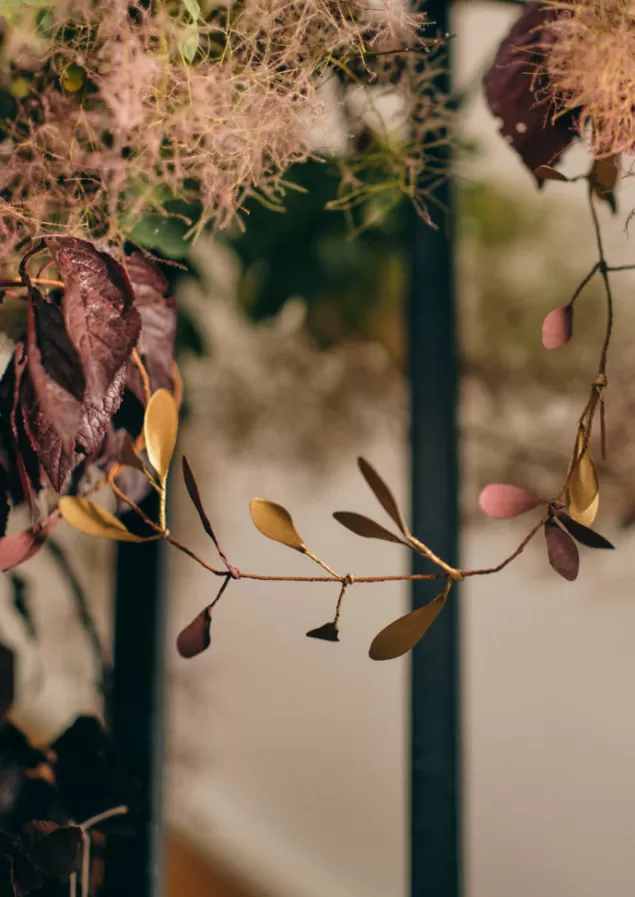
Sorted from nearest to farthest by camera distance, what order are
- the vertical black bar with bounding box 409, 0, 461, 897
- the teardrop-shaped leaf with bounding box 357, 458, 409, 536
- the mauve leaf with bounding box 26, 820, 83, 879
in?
the teardrop-shaped leaf with bounding box 357, 458, 409, 536
the mauve leaf with bounding box 26, 820, 83, 879
the vertical black bar with bounding box 409, 0, 461, 897

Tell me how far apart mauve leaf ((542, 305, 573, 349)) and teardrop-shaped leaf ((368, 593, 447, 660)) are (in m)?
0.14

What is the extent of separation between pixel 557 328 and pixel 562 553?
0.12m

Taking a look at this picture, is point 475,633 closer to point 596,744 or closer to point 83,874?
point 596,744

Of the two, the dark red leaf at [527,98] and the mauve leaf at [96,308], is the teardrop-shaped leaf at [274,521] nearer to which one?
the mauve leaf at [96,308]

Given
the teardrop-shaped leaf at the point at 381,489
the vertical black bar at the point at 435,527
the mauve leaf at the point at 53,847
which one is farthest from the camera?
the vertical black bar at the point at 435,527

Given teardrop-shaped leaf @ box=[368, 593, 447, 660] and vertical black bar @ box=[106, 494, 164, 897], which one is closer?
teardrop-shaped leaf @ box=[368, 593, 447, 660]

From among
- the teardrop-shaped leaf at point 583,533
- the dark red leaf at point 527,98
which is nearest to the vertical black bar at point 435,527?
the dark red leaf at point 527,98

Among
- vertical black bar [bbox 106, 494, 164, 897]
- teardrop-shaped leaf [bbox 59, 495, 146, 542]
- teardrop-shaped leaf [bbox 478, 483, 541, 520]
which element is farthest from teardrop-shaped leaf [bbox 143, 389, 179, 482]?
vertical black bar [bbox 106, 494, 164, 897]

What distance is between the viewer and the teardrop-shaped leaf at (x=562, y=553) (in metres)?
0.34

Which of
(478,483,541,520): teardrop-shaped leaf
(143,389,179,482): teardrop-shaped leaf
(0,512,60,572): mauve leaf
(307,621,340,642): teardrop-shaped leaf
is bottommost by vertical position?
(307,621,340,642): teardrop-shaped leaf

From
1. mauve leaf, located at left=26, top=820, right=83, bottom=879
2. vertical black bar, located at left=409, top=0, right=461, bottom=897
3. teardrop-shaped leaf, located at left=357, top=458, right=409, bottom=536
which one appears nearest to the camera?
teardrop-shaped leaf, located at left=357, top=458, right=409, bottom=536

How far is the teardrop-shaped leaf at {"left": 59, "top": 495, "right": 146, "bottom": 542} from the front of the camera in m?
0.36

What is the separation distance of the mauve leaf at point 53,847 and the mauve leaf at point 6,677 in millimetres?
78

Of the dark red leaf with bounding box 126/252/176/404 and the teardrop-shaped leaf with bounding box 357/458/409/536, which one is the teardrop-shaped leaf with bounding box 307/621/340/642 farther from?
the dark red leaf with bounding box 126/252/176/404
